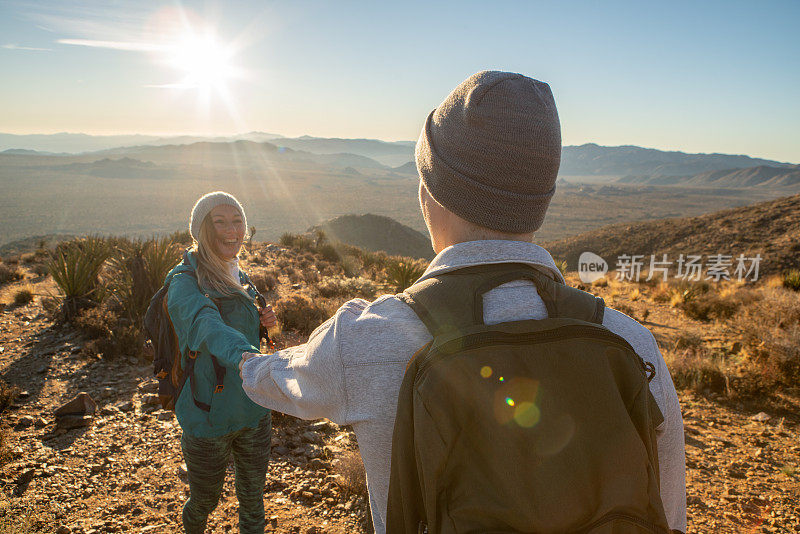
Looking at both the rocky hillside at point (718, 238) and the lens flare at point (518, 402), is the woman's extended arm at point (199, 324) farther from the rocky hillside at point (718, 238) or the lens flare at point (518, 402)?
the rocky hillside at point (718, 238)

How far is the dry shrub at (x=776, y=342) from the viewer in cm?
551

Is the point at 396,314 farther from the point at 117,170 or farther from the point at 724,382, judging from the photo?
the point at 117,170

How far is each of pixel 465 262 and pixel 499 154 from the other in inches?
10.5

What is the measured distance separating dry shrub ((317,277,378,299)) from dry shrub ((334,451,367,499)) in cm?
589

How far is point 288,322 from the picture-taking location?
283 inches

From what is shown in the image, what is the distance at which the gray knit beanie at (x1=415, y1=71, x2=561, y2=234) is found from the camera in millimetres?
1000

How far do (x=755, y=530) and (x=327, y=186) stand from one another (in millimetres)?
104866

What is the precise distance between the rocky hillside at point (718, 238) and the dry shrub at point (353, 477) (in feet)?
63.6

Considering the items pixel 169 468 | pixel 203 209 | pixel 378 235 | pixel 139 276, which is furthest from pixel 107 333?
pixel 378 235

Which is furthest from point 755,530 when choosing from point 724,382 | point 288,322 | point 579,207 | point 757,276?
point 579,207

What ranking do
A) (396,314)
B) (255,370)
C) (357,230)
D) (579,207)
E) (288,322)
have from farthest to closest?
(579,207), (357,230), (288,322), (255,370), (396,314)

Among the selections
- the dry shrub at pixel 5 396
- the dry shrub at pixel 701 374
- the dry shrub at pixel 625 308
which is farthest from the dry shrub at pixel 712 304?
the dry shrub at pixel 5 396

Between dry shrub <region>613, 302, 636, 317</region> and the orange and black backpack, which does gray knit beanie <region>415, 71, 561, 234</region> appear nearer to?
the orange and black backpack

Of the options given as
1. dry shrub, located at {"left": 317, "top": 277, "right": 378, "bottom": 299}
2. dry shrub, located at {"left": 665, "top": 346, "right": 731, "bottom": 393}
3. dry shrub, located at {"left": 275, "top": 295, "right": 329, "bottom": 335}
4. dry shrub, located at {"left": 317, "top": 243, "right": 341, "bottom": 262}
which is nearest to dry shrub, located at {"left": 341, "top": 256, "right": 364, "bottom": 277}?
dry shrub, located at {"left": 317, "top": 243, "right": 341, "bottom": 262}
